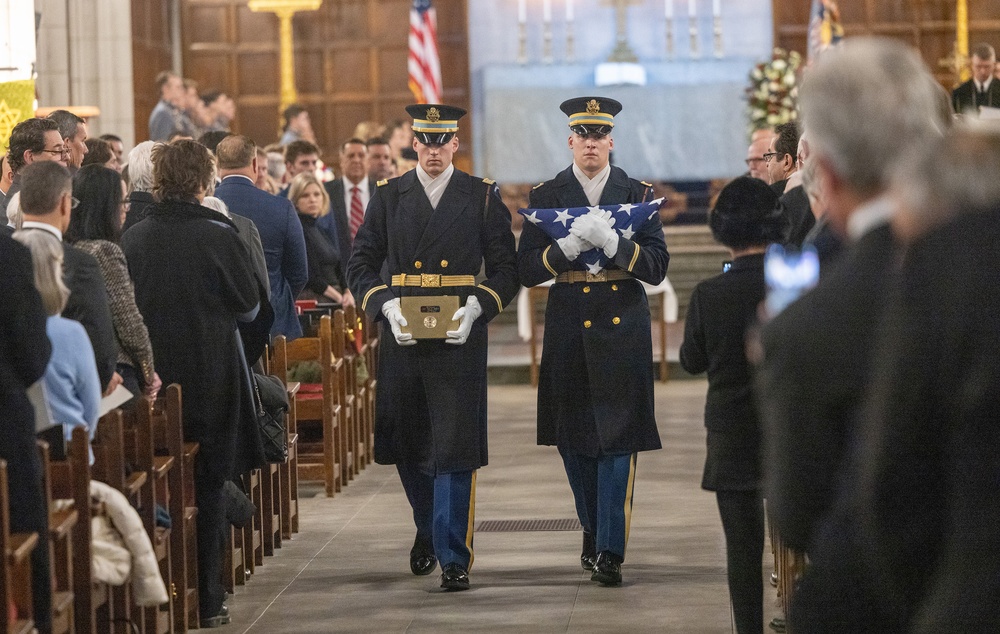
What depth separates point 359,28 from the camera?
1703 centimetres

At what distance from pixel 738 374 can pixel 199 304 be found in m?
1.87

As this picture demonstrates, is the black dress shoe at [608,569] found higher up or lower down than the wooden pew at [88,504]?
lower down

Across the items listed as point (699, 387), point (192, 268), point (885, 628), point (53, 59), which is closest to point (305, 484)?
point (192, 268)

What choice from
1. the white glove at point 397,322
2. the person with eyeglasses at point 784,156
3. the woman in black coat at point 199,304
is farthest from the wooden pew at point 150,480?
the person with eyeglasses at point 784,156

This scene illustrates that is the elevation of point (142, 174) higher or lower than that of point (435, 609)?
higher

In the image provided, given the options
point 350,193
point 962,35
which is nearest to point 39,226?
point 350,193

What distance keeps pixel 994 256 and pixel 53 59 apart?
521 inches

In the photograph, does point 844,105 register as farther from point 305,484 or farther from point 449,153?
point 305,484

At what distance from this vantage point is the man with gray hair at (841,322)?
6.61 ft

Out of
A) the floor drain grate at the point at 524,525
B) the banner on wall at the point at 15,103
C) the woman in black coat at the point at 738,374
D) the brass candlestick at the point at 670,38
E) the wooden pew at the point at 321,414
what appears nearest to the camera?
the woman in black coat at the point at 738,374

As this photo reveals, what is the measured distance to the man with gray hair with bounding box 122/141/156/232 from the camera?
5.95 metres

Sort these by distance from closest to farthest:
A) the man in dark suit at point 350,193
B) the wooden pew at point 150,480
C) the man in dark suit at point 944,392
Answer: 1. the man in dark suit at point 944,392
2. the wooden pew at point 150,480
3. the man in dark suit at point 350,193

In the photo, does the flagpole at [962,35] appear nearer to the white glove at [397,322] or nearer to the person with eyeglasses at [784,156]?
the person with eyeglasses at [784,156]

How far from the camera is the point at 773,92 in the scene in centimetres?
1534
